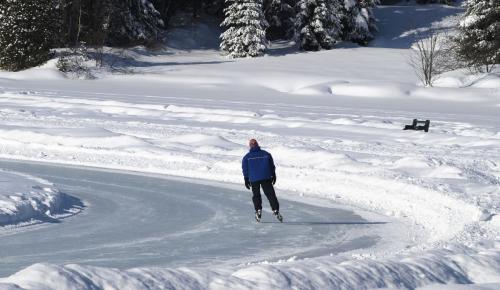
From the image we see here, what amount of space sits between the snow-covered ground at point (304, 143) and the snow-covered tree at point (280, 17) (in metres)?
6.64

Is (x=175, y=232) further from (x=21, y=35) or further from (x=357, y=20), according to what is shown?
(x=357, y=20)

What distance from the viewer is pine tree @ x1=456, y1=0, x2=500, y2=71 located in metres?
44.5

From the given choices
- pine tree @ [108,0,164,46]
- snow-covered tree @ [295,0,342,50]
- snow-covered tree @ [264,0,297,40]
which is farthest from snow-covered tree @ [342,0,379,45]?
pine tree @ [108,0,164,46]

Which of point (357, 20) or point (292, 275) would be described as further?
point (357, 20)

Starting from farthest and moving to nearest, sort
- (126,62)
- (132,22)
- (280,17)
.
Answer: (280,17), (132,22), (126,62)

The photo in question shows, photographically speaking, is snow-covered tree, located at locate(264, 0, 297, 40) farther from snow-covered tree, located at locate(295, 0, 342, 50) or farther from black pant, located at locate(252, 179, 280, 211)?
black pant, located at locate(252, 179, 280, 211)

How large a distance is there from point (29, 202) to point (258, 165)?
349 centimetres

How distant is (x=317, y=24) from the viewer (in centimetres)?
5197

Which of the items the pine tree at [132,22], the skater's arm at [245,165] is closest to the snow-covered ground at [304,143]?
the skater's arm at [245,165]

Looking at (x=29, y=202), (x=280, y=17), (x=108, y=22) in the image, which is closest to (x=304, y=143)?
(x=29, y=202)

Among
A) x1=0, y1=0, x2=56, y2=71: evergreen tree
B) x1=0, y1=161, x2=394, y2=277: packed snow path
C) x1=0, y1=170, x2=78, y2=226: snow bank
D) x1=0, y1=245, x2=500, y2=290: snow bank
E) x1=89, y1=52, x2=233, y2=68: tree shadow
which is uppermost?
x1=0, y1=0, x2=56, y2=71: evergreen tree

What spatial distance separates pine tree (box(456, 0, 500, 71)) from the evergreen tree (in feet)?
71.0

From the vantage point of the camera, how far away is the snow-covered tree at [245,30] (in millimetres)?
49375

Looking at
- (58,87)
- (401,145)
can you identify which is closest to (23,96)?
(58,87)
